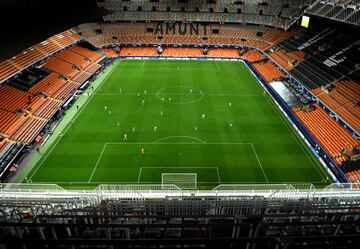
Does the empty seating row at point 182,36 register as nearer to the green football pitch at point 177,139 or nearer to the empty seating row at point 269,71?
the empty seating row at point 269,71

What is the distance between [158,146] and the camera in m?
25.7

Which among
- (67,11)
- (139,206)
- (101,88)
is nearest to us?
(67,11)

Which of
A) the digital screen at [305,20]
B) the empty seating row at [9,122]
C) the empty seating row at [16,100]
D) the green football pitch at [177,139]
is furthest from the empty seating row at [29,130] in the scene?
the digital screen at [305,20]

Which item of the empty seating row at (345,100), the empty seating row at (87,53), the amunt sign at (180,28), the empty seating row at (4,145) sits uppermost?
the amunt sign at (180,28)

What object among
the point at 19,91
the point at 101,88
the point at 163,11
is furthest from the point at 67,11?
the point at 163,11

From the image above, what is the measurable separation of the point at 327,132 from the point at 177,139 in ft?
41.3

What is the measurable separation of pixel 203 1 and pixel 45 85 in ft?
120

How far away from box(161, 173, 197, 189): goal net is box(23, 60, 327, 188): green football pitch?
1.51 feet

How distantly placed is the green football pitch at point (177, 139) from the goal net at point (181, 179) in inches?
18.1

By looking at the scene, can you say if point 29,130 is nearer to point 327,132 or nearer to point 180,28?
point 327,132

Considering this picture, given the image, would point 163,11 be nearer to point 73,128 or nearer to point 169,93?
point 169,93

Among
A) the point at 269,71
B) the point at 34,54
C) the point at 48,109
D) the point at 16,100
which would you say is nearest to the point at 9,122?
the point at 16,100

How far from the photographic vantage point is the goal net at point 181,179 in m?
21.0

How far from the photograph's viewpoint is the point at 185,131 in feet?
91.7
